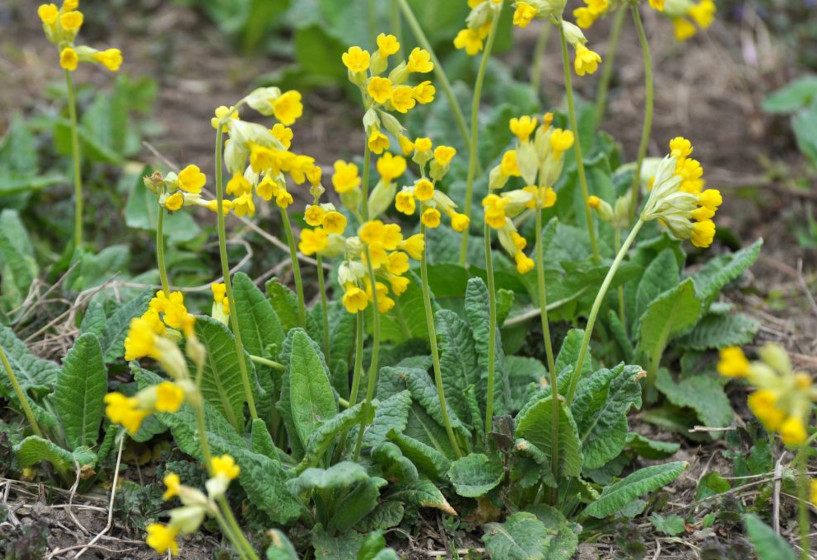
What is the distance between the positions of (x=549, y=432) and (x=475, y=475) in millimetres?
232

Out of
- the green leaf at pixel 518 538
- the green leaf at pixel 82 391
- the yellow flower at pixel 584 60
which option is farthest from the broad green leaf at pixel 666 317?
the green leaf at pixel 82 391

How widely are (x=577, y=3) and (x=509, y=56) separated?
54cm

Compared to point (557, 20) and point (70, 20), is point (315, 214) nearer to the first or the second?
point (557, 20)

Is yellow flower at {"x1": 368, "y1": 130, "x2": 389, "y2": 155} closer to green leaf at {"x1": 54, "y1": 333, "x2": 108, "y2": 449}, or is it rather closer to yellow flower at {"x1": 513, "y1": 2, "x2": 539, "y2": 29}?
yellow flower at {"x1": 513, "y1": 2, "x2": 539, "y2": 29}

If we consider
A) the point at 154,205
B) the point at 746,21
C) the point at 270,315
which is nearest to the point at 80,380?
the point at 270,315

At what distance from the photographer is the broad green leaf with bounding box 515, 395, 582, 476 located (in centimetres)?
249

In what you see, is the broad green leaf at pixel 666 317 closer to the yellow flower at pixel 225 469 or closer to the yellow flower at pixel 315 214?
the yellow flower at pixel 315 214

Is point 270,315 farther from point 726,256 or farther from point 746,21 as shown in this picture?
point 746,21

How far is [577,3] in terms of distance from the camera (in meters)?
5.70

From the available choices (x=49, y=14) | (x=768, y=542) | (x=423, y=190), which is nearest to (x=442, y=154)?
(x=423, y=190)

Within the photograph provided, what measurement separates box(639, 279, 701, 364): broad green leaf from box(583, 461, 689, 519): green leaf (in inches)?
26.0

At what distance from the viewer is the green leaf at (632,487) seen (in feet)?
8.11

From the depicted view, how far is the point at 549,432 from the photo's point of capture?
258cm

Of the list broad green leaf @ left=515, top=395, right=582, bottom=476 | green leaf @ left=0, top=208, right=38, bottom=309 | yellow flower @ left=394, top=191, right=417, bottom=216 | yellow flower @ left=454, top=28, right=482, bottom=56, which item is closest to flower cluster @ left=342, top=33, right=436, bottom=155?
yellow flower @ left=394, top=191, right=417, bottom=216
